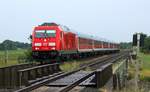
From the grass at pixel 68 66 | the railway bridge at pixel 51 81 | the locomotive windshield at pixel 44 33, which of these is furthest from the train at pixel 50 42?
the railway bridge at pixel 51 81

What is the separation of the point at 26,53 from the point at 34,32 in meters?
13.5

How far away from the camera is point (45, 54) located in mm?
40875

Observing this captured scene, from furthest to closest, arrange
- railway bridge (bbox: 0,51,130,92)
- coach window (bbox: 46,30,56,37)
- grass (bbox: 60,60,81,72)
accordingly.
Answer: coach window (bbox: 46,30,56,37), grass (bbox: 60,60,81,72), railway bridge (bbox: 0,51,130,92)

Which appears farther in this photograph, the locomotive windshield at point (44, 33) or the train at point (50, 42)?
the locomotive windshield at point (44, 33)

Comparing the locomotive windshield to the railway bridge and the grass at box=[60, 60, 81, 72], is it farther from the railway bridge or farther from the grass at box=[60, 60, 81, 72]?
the railway bridge

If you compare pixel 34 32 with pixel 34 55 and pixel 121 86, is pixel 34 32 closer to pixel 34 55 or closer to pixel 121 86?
pixel 34 55

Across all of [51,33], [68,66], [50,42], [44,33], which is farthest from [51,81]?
[44,33]

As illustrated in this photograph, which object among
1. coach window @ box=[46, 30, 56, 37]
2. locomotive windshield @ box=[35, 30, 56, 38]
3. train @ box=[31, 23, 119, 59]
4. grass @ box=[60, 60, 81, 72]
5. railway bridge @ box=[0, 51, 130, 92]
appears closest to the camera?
railway bridge @ box=[0, 51, 130, 92]

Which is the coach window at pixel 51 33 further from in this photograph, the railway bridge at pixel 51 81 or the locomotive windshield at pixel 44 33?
the railway bridge at pixel 51 81

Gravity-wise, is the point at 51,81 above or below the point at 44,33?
below

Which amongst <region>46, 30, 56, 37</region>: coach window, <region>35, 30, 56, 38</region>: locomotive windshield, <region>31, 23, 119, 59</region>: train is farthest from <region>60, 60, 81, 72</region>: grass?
<region>35, 30, 56, 38</region>: locomotive windshield

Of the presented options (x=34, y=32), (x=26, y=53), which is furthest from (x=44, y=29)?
(x=26, y=53)

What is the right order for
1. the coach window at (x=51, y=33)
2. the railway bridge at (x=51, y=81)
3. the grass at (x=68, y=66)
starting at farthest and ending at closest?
the coach window at (x=51, y=33) → the grass at (x=68, y=66) → the railway bridge at (x=51, y=81)

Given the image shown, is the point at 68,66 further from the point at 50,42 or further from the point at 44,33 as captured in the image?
the point at 44,33
